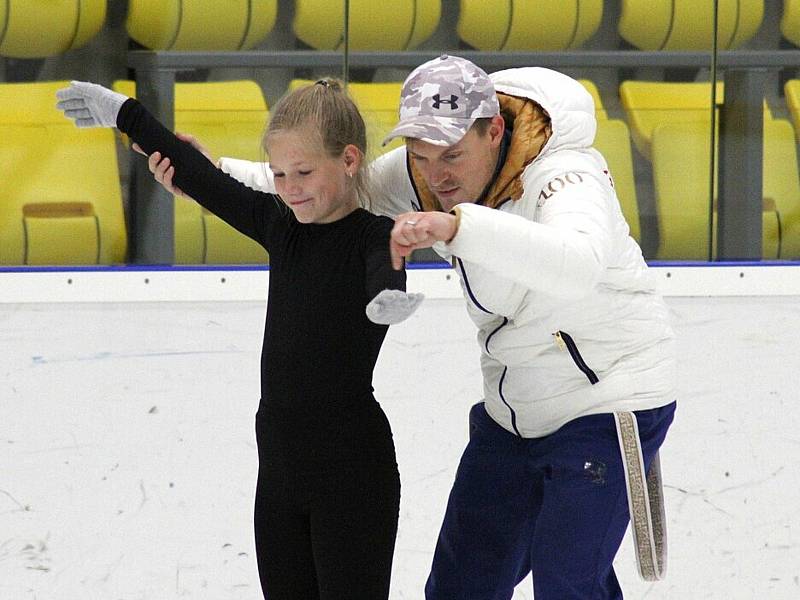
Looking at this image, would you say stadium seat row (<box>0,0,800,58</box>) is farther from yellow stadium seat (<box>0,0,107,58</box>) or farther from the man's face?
the man's face

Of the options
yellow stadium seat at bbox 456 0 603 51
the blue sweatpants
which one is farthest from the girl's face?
yellow stadium seat at bbox 456 0 603 51

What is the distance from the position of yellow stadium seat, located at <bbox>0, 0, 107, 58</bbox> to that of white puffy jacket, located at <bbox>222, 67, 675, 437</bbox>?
864mm

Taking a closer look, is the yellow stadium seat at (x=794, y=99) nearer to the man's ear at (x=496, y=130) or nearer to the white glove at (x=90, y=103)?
the man's ear at (x=496, y=130)

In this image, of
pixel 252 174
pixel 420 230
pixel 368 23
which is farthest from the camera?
pixel 368 23

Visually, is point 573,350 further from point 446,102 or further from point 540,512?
point 446,102

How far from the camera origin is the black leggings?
5.75 feet

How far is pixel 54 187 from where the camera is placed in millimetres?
2725

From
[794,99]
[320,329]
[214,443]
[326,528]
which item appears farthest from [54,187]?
[794,99]

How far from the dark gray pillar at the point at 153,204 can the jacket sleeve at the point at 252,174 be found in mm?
709

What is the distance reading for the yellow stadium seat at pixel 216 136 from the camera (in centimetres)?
274

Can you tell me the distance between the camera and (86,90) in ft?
6.31

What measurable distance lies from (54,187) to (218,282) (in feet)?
1.30

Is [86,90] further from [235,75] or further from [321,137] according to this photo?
[235,75]

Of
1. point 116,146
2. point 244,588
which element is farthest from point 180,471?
point 116,146
